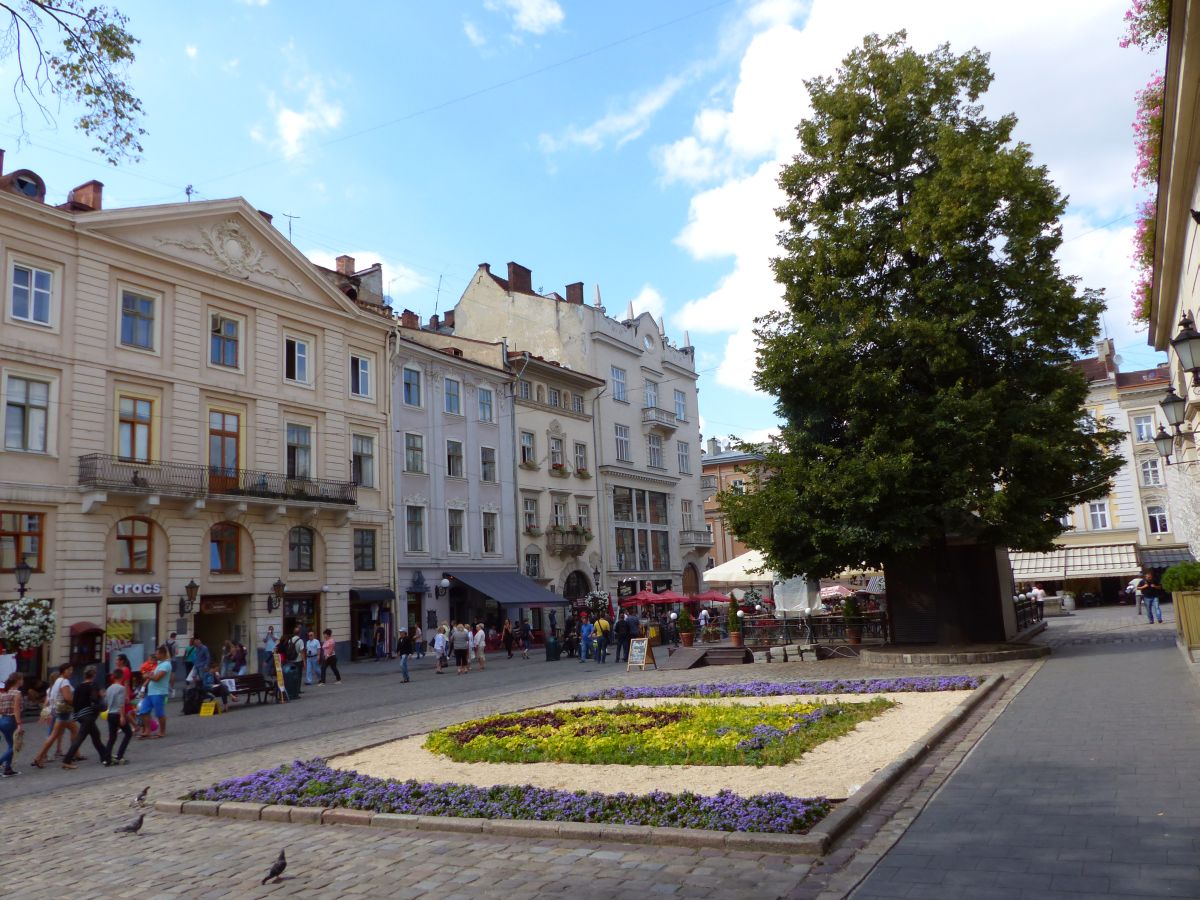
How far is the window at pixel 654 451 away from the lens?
56656mm

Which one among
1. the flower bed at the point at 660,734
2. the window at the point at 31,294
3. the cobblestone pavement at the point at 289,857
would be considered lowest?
the cobblestone pavement at the point at 289,857

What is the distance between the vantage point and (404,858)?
765 cm

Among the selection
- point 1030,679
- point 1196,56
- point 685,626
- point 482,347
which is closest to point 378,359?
point 482,347

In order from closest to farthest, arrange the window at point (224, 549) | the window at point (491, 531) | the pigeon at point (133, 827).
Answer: the pigeon at point (133, 827) → the window at point (224, 549) → the window at point (491, 531)

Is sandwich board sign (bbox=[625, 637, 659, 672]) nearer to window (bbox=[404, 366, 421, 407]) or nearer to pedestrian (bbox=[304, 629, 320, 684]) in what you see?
pedestrian (bbox=[304, 629, 320, 684])

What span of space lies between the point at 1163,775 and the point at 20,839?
1087 cm

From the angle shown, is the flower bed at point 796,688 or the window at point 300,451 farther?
the window at point 300,451

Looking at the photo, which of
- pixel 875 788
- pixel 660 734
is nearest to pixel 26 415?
pixel 660 734

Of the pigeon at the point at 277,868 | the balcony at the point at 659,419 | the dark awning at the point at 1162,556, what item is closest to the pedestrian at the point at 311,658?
the pigeon at the point at 277,868

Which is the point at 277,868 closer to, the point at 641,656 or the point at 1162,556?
the point at 641,656

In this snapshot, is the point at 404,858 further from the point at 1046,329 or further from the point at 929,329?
the point at 1046,329

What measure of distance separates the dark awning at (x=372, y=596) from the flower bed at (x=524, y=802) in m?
24.8

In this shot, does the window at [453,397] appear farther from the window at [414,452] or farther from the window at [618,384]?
the window at [618,384]

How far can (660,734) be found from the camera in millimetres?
12984
